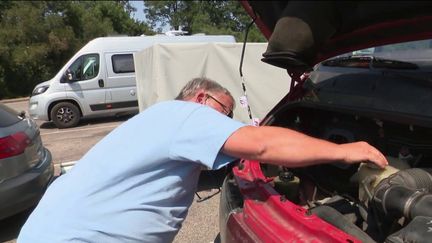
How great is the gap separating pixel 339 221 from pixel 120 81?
387 inches

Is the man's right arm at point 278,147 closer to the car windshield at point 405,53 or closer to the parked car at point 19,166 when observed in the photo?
the car windshield at point 405,53

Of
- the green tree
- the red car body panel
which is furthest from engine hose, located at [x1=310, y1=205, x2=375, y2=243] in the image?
the green tree

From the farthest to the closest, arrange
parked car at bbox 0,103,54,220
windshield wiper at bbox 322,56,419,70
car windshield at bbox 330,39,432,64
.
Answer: parked car at bbox 0,103,54,220, car windshield at bbox 330,39,432,64, windshield wiper at bbox 322,56,419,70

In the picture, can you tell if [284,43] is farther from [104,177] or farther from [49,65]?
[49,65]

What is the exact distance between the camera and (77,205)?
1843 millimetres

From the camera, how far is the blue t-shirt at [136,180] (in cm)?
171

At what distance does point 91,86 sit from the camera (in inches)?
436

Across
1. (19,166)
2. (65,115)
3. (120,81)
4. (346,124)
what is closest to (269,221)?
(346,124)

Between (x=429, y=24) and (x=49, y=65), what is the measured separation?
24.2 metres

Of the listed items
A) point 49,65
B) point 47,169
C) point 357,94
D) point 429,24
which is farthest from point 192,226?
point 49,65

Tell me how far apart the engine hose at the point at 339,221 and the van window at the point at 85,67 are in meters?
9.76

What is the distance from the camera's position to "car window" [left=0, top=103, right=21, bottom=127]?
4359 mm

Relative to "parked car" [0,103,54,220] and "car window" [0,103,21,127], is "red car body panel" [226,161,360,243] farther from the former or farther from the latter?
"car window" [0,103,21,127]

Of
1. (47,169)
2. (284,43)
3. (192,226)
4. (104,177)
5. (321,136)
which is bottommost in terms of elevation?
(192,226)
